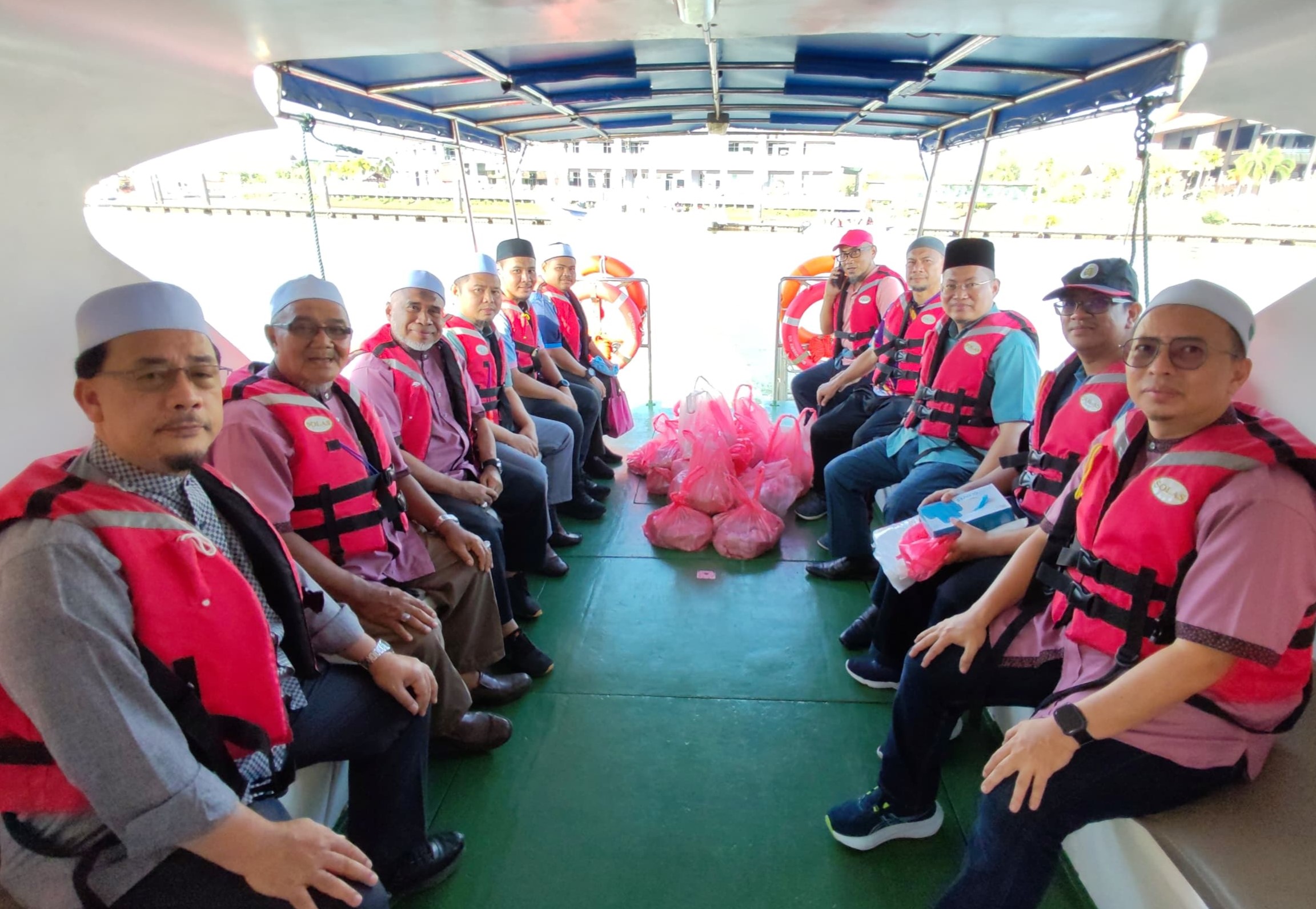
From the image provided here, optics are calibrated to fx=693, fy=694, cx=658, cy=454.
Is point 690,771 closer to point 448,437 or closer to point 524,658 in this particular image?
point 524,658

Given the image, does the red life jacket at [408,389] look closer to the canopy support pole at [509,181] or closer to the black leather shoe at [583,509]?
the black leather shoe at [583,509]

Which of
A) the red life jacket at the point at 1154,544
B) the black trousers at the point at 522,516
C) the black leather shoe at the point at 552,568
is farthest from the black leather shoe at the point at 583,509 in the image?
the red life jacket at the point at 1154,544

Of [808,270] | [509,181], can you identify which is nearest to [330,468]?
Result: [509,181]

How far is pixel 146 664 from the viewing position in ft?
3.76

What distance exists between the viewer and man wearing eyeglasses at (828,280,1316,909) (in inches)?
49.1

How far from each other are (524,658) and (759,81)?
3102 mm

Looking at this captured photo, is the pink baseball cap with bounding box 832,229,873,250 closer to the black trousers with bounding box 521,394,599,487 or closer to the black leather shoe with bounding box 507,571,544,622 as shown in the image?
the black trousers with bounding box 521,394,599,487

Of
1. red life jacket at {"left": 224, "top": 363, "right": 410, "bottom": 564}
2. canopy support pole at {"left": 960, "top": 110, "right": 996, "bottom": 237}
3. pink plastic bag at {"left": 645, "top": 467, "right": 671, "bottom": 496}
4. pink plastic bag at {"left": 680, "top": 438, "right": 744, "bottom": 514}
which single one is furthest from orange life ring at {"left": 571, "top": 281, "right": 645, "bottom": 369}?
red life jacket at {"left": 224, "top": 363, "right": 410, "bottom": 564}

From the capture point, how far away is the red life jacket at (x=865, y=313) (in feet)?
14.3

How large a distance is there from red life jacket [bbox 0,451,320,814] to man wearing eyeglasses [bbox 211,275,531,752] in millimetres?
515

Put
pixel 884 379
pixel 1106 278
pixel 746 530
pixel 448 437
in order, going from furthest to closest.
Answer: pixel 884 379
pixel 746 530
pixel 448 437
pixel 1106 278

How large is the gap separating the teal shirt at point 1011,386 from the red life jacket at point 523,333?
240 cm

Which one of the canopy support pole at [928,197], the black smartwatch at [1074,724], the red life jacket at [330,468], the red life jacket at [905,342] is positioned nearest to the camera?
the black smartwatch at [1074,724]

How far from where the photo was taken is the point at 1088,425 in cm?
210
